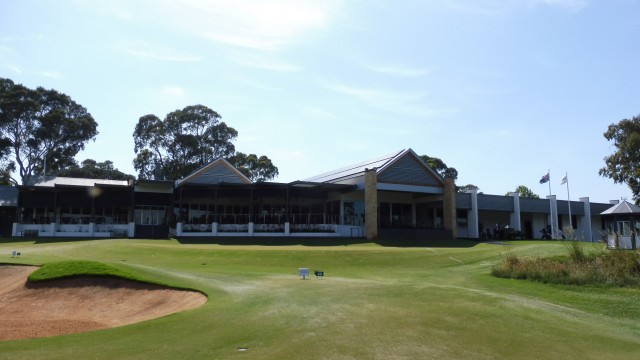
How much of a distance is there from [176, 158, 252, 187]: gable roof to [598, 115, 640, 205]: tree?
3647 cm

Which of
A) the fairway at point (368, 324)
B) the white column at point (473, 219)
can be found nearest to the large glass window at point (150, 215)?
the fairway at point (368, 324)

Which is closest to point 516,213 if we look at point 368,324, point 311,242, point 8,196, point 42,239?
point 311,242

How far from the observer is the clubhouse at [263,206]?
43500mm

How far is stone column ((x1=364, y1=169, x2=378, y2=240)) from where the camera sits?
1642 inches

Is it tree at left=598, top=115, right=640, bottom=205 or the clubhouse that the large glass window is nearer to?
the clubhouse

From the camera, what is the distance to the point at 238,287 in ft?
50.9

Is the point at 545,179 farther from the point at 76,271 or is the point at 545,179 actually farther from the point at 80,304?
the point at 80,304

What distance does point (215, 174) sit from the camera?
50.1 metres

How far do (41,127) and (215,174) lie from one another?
3099 centimetres

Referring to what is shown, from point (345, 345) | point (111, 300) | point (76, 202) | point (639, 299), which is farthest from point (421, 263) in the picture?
point (76, 202)

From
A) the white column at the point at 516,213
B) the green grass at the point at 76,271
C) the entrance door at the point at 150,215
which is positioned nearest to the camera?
the green grass at the point at 76,271

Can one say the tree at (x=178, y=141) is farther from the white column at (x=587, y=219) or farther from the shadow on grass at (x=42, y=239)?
the white column at (x=587, y=219)

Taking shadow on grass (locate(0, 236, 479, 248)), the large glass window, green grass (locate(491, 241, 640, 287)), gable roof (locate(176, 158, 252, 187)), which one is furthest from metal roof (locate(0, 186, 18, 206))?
green grass (locate(491, 241, 640, 287))

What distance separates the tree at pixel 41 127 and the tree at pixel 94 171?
4.67 metres
